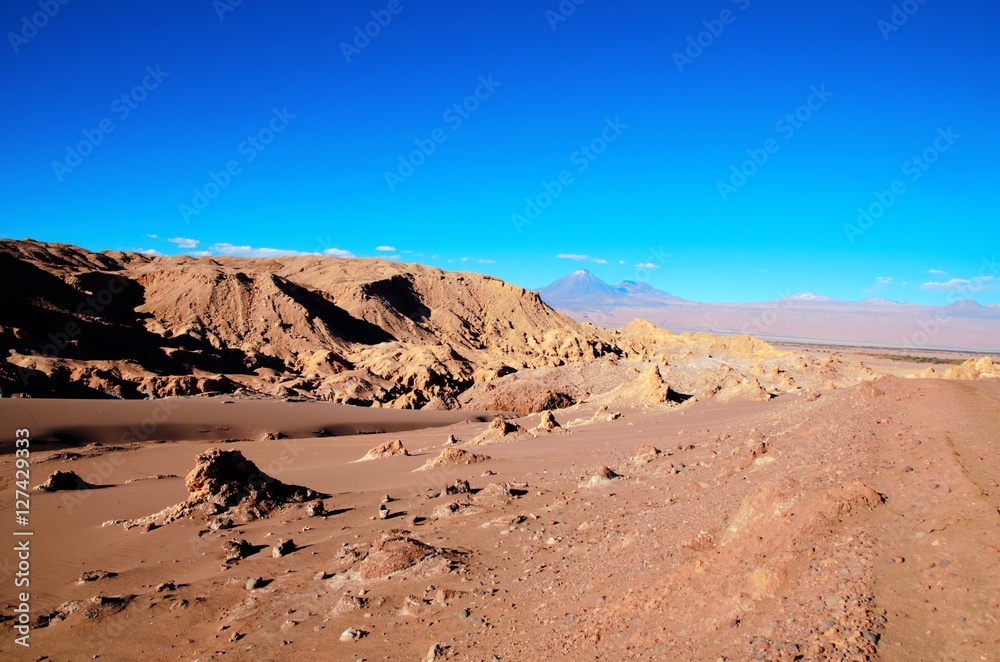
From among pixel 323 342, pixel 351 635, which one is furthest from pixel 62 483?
pixel 323 342

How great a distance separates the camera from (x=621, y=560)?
4.38 meters

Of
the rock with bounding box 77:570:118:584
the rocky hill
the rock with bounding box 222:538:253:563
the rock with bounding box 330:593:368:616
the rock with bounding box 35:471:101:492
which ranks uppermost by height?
the rocky hill

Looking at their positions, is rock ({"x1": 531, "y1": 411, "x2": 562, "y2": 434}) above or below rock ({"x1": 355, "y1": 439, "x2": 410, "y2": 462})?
above

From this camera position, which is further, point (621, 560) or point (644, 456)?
point (644, 456)

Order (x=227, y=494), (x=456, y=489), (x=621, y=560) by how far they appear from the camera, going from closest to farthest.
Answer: (x=621, y=560)
(x=227, y=494)
(x=456, y=489)

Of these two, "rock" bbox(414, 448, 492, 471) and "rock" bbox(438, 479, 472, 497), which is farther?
"rock" bbox(414, 448, 492, 471)

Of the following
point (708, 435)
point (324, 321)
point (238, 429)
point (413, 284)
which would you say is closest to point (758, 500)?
point (708, 435)

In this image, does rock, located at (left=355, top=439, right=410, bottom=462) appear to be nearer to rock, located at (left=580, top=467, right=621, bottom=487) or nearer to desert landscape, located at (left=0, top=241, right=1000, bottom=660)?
desert landscape, located at (left=0, top=241, right=1000, bottom=660)

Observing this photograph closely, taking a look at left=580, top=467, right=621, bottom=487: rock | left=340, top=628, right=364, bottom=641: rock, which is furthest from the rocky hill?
left=340, top=628, right=364, bottom=641: rock

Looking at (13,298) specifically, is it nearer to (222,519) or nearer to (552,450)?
(222,519)

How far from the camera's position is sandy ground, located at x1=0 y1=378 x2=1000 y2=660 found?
2.82 metres

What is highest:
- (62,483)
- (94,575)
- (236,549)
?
(62,483)

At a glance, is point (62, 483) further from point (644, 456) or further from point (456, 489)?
point (644, 456)

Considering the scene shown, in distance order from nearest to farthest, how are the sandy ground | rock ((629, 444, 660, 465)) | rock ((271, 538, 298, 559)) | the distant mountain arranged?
1. the sandy ground
2. rock ((271, 538, 298, 559))
3. rock ((629, 444, 660, 465))
4. the distant mountain
